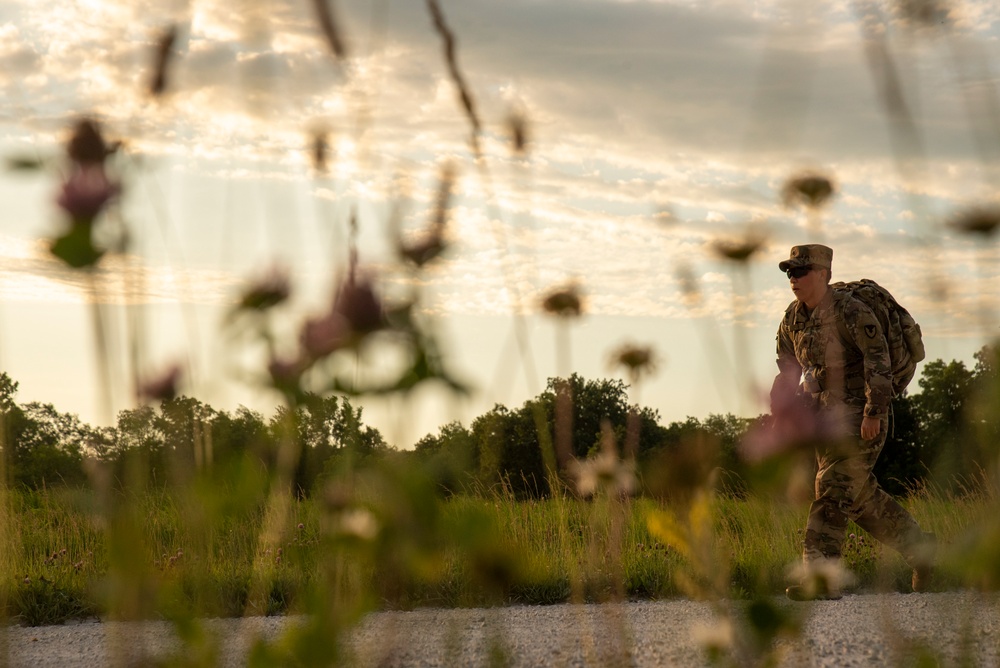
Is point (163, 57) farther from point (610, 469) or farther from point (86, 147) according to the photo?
point (610, 469)

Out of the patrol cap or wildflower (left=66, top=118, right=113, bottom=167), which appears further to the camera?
the patrol cap

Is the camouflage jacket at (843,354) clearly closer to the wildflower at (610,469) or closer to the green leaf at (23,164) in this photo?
the wildflower at (610,469)

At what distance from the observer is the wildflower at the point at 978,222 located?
→ 1.83 m

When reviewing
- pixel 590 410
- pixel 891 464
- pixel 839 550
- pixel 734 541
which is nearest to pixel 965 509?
pixel 734 541

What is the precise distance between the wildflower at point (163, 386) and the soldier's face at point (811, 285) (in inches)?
147

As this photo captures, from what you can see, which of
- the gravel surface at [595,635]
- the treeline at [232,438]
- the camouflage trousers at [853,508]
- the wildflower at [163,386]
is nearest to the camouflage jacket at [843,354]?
the camouflage trousers at [853,508]

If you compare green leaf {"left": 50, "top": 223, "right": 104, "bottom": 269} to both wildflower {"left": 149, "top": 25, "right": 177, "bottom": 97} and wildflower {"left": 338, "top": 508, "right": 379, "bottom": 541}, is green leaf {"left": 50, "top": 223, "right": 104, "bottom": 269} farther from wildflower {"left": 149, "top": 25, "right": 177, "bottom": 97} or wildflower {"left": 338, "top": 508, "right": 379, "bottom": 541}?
wildflower {"left": 149, "top": 25, "right": 177, "bottom": 97}

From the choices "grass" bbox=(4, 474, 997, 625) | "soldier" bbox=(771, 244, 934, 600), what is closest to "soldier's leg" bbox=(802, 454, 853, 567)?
"soldier" bbox=(771, 244, 934, 600)

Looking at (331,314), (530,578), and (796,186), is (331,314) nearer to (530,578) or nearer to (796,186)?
(796,186)

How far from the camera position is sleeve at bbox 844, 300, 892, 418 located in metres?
4.24

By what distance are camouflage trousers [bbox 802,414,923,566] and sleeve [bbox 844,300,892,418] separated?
0.14 metres

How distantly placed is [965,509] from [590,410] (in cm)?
882

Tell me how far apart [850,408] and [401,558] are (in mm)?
3974

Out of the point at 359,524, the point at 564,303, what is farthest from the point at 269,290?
the point at 564,303
